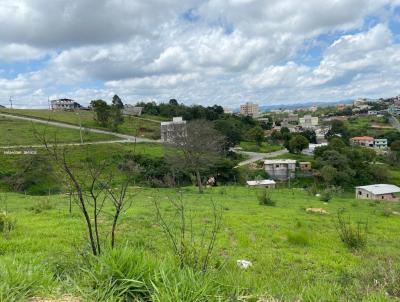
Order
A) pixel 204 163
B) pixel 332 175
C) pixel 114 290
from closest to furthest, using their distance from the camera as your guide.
A: pixel 114 290 < pixel 204 163 < pixel 332 175

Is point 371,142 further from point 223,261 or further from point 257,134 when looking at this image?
point 223,261

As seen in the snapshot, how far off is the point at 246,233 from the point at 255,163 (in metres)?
46.6

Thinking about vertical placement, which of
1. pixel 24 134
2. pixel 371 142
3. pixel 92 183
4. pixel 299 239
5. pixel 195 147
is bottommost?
pixel 371 142

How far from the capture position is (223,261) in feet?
15.7

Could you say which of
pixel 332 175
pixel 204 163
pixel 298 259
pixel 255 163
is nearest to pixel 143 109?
pixel 255 163

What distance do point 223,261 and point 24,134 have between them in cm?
5166

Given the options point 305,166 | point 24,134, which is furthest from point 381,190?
point 24,134

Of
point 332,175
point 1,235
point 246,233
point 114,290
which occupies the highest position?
point 114,290

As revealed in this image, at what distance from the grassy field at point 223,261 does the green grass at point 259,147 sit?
5293 cm

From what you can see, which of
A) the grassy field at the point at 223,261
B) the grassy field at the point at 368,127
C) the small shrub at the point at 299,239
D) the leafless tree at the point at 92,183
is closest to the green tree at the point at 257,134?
the grassy field at the point at 368,127

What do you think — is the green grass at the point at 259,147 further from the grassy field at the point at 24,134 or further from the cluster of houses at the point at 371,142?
the grassy field at the point at 24,134

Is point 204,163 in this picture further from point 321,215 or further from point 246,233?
point 246,233

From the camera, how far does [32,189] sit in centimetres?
3169

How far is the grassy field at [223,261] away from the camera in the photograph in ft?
10.9
